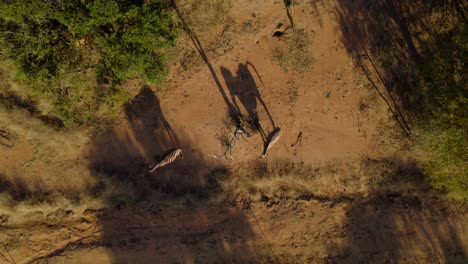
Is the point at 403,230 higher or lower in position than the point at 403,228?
lower

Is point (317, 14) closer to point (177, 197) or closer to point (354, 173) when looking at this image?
point (354, 173)

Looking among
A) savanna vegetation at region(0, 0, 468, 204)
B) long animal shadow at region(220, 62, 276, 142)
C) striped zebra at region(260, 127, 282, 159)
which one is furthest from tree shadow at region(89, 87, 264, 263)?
long animal shadow at region(220, 62, 276, 142)

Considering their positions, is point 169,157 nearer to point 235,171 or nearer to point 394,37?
point 235,171

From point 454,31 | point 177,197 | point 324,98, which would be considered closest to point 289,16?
point 324,98

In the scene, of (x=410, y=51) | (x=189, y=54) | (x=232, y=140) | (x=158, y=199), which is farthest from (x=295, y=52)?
(x=158, y=199)

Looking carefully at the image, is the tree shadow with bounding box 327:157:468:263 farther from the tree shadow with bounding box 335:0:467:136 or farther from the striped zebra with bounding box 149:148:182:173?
the striped zebra with bounding box 149:148:182:173

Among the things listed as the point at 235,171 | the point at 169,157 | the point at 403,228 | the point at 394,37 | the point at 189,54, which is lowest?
the point at 403,228
